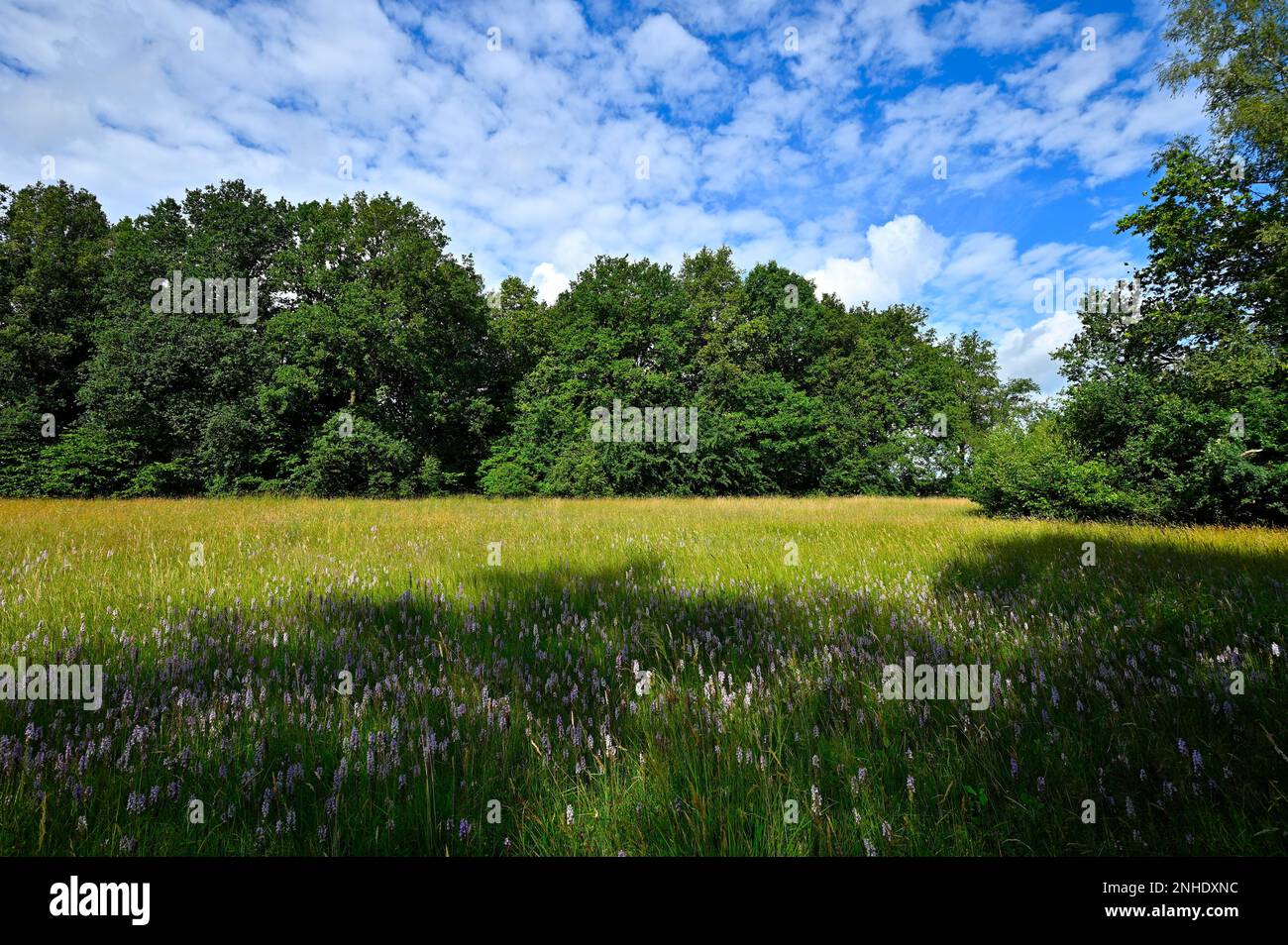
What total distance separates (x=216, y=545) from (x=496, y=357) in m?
28.2

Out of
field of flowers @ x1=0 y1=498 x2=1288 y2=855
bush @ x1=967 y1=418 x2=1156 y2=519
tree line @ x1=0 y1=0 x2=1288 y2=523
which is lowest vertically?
field of flowers @ x1=0 y1=498 x2=1288 y2=855

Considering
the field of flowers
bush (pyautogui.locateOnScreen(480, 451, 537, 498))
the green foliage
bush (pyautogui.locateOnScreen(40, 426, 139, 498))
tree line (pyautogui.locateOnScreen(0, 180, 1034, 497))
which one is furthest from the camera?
bush (pyautogui.locateOnScreen(480, 451, 537, 498))

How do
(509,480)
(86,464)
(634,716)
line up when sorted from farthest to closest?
(509,480)
(86,464)
(634,716)

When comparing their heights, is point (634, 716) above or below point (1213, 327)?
below

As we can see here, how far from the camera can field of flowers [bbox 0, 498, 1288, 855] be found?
5.33 feet

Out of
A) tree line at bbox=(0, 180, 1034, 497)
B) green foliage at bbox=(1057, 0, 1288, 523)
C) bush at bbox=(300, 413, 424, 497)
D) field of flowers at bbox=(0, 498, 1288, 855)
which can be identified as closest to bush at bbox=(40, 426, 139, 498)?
tree line at bbox=(0, 180, 1034, 497)

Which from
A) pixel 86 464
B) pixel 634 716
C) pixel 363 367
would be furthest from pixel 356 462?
pixel 634 716

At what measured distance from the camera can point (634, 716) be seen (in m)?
2.41

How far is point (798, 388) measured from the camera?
40000 mm

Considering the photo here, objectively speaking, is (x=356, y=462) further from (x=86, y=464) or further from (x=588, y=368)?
(x=588, y=368)

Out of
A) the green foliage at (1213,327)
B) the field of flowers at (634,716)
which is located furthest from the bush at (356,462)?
the green foliage at (1213,327)

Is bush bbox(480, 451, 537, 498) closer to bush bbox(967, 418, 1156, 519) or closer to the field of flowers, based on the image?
bush bbox(967, 418, 1156, 519)

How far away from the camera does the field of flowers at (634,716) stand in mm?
1625

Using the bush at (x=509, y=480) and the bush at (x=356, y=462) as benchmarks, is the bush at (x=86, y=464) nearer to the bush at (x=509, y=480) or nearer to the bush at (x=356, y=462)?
the bush at (x=356, y=462)
